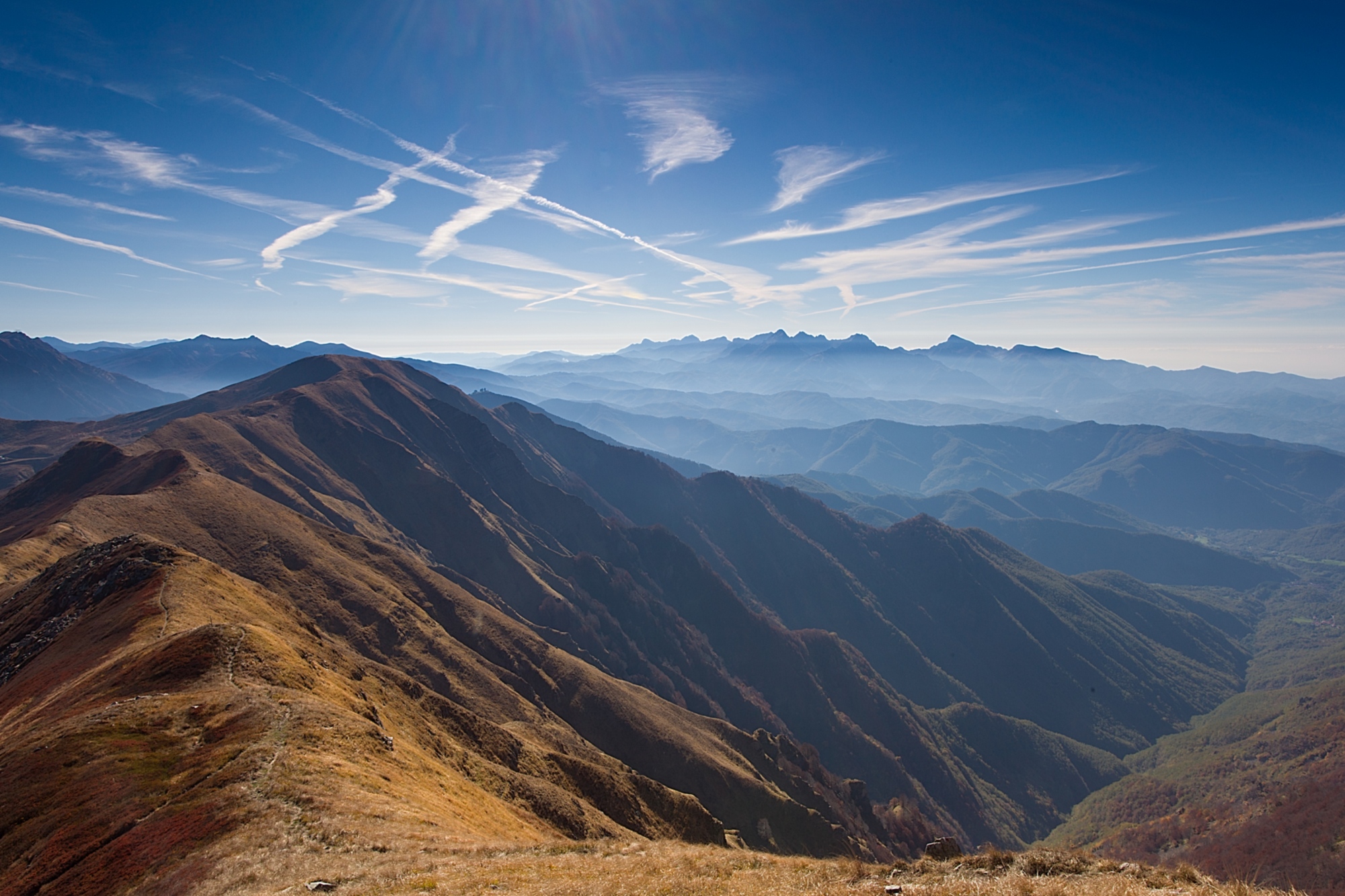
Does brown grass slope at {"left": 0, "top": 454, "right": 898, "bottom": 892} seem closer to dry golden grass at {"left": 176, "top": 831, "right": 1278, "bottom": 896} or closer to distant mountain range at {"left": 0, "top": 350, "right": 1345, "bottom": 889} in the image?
distant mountain range at {"left": 0, "top": 350, "right": 1345, "bottom": 889}

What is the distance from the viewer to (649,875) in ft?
81.9

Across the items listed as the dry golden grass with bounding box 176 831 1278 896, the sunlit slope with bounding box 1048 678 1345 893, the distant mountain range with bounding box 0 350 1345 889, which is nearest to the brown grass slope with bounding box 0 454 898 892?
the distant mountain range with bounding box 0 350 1345 889

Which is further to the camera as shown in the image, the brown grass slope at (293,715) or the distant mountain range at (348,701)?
the distant mountain range at (348,701)

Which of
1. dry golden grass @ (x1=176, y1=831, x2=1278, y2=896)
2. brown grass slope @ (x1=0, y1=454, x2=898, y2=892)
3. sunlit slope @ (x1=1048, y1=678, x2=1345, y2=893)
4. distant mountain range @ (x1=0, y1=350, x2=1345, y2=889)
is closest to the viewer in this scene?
dry golden grass @ (x1=176, y1=831, x2=1278, y2=896)

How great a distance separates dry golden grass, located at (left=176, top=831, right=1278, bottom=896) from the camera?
19578 millimetres

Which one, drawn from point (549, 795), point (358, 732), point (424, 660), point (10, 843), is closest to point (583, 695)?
point (424, 660)

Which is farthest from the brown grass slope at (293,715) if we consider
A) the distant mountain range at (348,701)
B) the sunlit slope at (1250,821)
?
the sunlit slope at (1250,821)

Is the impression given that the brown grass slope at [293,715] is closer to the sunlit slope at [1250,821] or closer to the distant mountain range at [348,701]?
the distant mountain range at [348,701]

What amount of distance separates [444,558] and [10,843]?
162366 millimetres

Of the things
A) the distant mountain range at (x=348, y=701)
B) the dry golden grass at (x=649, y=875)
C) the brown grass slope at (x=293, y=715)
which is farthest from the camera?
the distant mountain range at (x=348, y=701)

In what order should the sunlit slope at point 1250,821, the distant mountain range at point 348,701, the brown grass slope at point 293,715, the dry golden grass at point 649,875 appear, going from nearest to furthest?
the dry golden grass at point 649,875, the brown grass slope at point 293,715, the distant mountain range at point 348,701, the sunlit slope at point 1250,821

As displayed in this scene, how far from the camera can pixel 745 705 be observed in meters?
185

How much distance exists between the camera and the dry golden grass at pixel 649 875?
64.2 feet

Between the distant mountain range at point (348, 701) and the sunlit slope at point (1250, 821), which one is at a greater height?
the distant mountain range at point (348, 701)
